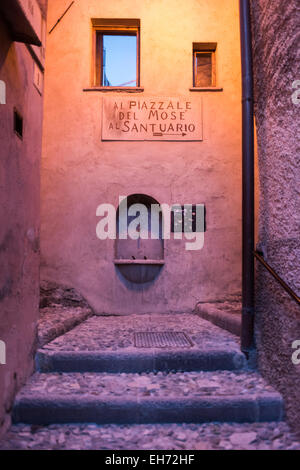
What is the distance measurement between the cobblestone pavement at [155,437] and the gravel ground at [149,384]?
0.21 metres

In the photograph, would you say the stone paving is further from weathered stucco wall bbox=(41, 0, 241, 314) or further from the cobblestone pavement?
weathered stucco wall bbox=(41, 0, 241, 314)

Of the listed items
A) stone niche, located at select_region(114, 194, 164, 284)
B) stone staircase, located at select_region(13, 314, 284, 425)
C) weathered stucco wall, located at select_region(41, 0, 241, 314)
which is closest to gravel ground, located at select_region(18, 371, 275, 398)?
stone staircase, located at select_region(13, 314, 284, 425)

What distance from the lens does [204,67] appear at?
18.5 feet

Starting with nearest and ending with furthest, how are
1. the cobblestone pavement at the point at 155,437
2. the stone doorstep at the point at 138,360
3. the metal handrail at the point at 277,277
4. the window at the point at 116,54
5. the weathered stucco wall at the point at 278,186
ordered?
the cobblestone pavement at the point at 155,437, the metal handrail at the point at 277,277, the weathered stucco wall at the point at 278,186, the stone doorstep at the point at 138,360, the window at the point at 116,54

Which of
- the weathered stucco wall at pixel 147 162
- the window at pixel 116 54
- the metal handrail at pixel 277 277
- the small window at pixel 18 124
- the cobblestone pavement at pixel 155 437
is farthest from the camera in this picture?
the window at pixel 116 54

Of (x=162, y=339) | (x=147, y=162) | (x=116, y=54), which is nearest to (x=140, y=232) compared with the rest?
(x=147, y=162)

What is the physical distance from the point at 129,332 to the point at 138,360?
92 cm

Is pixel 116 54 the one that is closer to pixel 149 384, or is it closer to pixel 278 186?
pixel 278 186

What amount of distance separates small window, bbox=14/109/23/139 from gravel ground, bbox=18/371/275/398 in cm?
177

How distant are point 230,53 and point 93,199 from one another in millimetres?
2998

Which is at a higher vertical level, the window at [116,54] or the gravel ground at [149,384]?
the window at [116,54]

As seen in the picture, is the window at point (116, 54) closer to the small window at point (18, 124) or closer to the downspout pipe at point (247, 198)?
the downspout pipe at point (247, 198)

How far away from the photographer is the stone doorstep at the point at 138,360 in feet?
9.44

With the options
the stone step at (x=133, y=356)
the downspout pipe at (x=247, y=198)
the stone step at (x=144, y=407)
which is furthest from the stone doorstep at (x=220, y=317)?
the stone step at (x=144, y=407)
